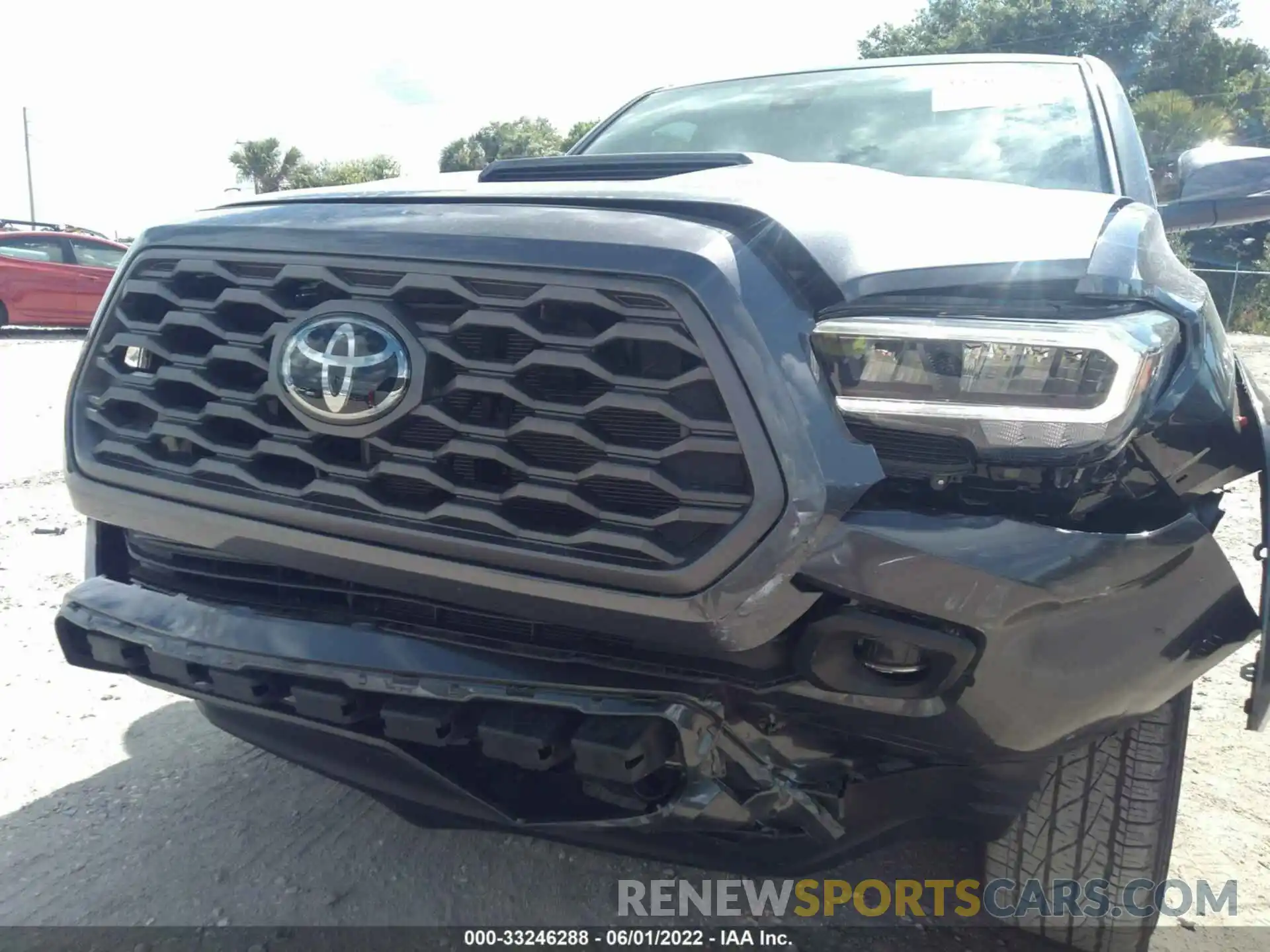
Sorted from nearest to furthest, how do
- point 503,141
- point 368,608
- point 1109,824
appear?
point 368,608 < point 1109,824 < point 503,141

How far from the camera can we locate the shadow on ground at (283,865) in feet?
7.11

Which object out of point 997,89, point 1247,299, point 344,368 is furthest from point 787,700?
point 1247,299

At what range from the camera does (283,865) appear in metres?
2.34

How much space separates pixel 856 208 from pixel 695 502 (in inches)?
24.2

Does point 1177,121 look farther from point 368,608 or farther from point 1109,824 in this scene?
point 368,608

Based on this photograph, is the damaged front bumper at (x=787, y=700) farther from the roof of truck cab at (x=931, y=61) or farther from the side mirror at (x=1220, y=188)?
the roof of truck cab at (x=931, y=61)

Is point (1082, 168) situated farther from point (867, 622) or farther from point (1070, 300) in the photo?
point (867, 622)

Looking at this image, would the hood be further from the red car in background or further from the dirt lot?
the red car in background

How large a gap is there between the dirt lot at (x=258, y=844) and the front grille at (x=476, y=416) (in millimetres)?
982

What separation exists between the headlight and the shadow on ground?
1004mm

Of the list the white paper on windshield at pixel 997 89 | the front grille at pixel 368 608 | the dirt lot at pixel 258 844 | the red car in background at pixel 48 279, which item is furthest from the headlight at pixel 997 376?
the red car in background at pixel 48 279

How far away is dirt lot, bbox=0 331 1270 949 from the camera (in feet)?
7.18

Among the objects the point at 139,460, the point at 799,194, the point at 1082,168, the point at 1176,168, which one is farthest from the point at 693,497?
the point at 1176,168

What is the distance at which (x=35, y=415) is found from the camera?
7.38 meters
